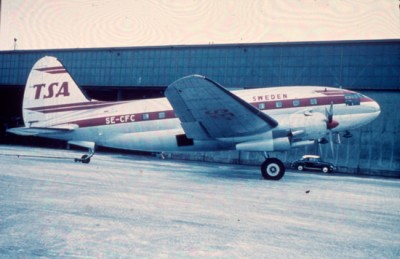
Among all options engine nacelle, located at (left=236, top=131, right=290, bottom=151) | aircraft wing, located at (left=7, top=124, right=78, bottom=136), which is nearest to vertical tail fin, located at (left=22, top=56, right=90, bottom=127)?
aircraft wing, located at (left=7, top=124, right=78, bottom=136)

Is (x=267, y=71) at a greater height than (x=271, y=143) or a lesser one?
greater

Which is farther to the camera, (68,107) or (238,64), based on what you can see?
(238,64)

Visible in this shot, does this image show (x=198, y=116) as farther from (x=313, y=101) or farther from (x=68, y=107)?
(x=68, y=107)

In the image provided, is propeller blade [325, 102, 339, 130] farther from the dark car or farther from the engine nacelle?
the dark car

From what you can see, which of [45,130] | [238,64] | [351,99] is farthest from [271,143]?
[238,64]

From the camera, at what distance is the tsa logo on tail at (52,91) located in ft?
64.8

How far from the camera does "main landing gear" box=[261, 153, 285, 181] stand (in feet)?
48.9

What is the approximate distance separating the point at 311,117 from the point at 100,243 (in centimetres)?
1326

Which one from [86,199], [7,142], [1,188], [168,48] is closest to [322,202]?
[86,199]

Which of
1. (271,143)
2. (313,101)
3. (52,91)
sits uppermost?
(52,91)

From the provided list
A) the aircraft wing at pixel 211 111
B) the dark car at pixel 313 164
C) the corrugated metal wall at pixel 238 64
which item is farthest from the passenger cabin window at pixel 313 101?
the corrugated metal wall at pixel 238 64

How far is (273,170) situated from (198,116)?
4.31 meters

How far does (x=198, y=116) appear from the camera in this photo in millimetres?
14867

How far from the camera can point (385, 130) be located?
3316 cm
